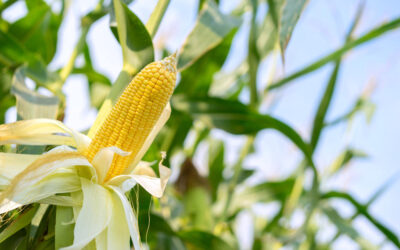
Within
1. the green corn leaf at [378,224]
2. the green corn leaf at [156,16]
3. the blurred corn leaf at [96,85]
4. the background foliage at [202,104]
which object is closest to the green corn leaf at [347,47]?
the background foliage at [202,104]

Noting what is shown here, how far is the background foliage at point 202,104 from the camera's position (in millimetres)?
438

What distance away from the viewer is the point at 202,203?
93 centimetres

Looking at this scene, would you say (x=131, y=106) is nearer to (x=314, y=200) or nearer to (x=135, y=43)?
(x=135, y=43)

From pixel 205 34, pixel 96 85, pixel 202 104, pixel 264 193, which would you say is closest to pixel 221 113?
A: pixel 202 104

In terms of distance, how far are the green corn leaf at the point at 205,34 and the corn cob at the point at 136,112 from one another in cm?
14

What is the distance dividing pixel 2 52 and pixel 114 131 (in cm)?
52

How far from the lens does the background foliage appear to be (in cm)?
44

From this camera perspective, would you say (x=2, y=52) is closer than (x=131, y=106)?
No

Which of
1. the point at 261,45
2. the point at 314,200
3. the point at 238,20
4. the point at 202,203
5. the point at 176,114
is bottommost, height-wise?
the point at 202,203

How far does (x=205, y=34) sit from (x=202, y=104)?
0.20 m

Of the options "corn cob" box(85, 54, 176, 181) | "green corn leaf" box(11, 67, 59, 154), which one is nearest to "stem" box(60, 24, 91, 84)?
"green corn leaf" box(11, 67, 59, 154)

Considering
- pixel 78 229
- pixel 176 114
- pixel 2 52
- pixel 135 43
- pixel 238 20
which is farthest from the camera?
pixel 176 114

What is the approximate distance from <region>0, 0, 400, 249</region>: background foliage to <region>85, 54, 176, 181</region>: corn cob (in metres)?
0.06

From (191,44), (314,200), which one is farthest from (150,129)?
(314,200)
